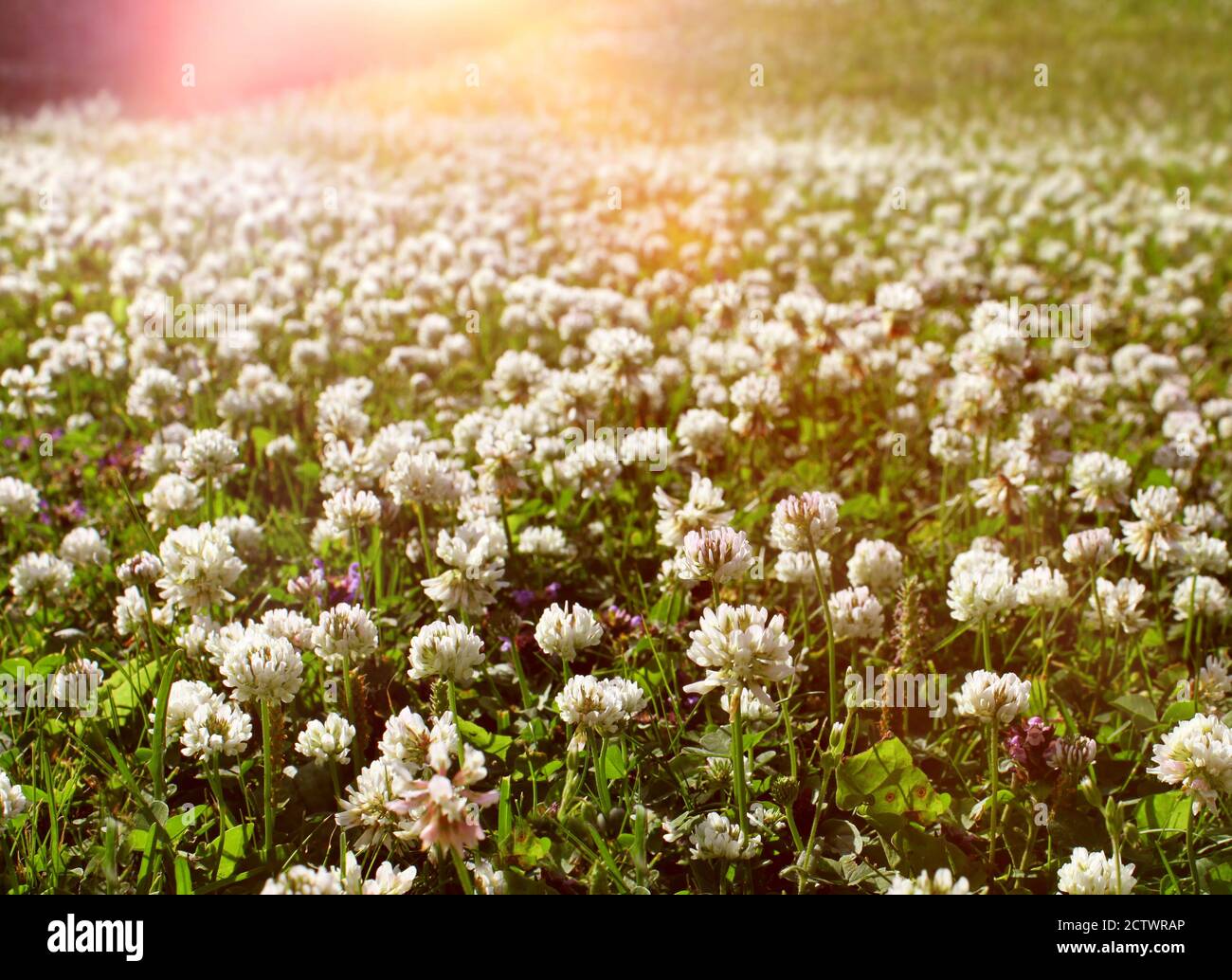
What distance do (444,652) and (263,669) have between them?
0.37 m

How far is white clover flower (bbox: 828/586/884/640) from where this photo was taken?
9.60 ft

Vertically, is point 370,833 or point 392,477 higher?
point 392,477

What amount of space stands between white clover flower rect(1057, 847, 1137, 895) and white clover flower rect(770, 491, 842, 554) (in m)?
0.82

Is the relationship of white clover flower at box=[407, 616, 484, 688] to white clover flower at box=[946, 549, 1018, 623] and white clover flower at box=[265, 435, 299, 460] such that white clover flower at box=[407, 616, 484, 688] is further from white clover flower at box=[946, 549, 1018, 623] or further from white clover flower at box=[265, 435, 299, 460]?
white clover flower at box=[265, 435, 299, 460]

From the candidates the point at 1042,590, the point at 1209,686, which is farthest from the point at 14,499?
the point at 1209,686

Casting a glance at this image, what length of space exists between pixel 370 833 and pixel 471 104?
538 inches

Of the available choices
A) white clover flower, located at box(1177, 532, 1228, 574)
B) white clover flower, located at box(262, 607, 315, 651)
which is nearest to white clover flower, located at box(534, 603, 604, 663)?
white clover flower, located at box(262, 607, 315, 651)

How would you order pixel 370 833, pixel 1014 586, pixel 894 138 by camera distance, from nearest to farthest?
pixel 370 833
pixel 1014 586
pixel 894 138

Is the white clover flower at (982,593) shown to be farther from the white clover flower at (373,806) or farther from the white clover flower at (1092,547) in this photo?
the white clover flower at (373,806)

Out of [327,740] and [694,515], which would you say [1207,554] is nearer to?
[694,515]

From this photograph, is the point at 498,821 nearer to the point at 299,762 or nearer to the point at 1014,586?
the point at 299,762

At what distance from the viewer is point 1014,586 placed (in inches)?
117

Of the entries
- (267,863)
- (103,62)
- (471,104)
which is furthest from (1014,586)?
(103,62)

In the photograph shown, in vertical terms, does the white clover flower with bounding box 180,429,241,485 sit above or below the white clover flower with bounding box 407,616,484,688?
above
